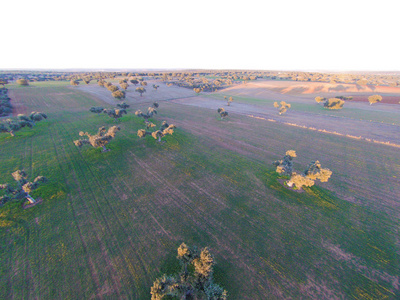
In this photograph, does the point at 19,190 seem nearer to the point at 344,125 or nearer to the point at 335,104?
the point at 344,125

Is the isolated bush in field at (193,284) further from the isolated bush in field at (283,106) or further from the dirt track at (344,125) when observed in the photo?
the isolated bush in field at (283,106)

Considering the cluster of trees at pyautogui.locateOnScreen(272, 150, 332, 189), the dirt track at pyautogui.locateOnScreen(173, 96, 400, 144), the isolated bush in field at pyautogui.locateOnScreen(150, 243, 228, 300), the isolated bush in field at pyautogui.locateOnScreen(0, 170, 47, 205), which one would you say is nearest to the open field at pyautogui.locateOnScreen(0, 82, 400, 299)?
the isolated bush in field at pyautogui.locateOnScreen(0, 170, 47, 205)

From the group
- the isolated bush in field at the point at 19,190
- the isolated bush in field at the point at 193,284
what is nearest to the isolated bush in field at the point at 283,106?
the isolated bush in field at the point at 193,284

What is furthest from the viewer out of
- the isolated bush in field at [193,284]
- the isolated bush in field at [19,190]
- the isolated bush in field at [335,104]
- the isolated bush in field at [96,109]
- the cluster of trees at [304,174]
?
the isolated bush in field at [335,104]

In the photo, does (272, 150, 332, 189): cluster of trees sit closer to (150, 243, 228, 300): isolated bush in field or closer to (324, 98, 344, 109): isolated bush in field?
(150, 243, 228, 300): isolated bush in field

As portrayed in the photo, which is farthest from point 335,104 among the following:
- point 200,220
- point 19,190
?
point 19,190

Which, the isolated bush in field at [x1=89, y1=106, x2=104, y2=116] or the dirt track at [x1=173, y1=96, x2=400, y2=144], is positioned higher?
the isolated bush in field at [x1=89, y1=106, x2=104, y2=116]
